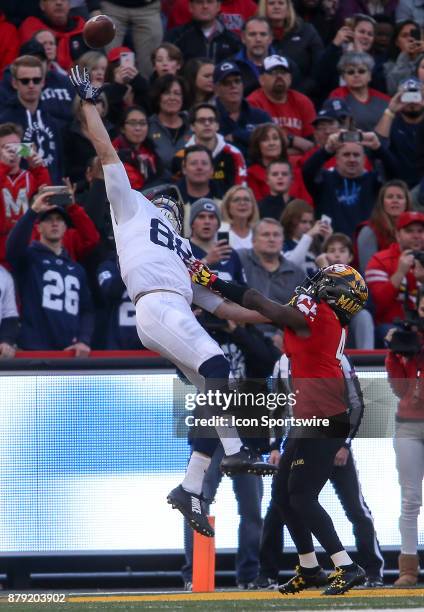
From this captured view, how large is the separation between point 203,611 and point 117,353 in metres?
3.11

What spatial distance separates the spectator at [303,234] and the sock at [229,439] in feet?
11.7

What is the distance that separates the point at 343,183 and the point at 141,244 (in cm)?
498

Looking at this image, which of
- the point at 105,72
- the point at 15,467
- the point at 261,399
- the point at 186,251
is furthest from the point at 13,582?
the point at 105,72

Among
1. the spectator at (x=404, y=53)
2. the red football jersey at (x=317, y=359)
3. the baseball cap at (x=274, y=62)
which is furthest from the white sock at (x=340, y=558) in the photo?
the spectator at (x=404, y=53)

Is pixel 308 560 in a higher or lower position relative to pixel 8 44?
lower

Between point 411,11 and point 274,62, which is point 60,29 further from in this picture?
point 411,11

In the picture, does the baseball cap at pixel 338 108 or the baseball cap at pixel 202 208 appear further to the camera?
the baseball cap at pixel 338 108

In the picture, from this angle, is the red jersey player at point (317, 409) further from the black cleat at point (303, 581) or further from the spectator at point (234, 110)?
the spectator at point (234, 110)

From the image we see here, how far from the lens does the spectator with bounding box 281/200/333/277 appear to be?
11359 mm

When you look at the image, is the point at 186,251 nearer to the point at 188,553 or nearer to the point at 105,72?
the point at 188,553

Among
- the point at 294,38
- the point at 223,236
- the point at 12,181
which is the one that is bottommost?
the point at 223,236

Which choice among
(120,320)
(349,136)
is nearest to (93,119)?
(120,320)

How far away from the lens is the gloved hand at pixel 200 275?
322 inches

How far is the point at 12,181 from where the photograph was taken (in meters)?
11.0
